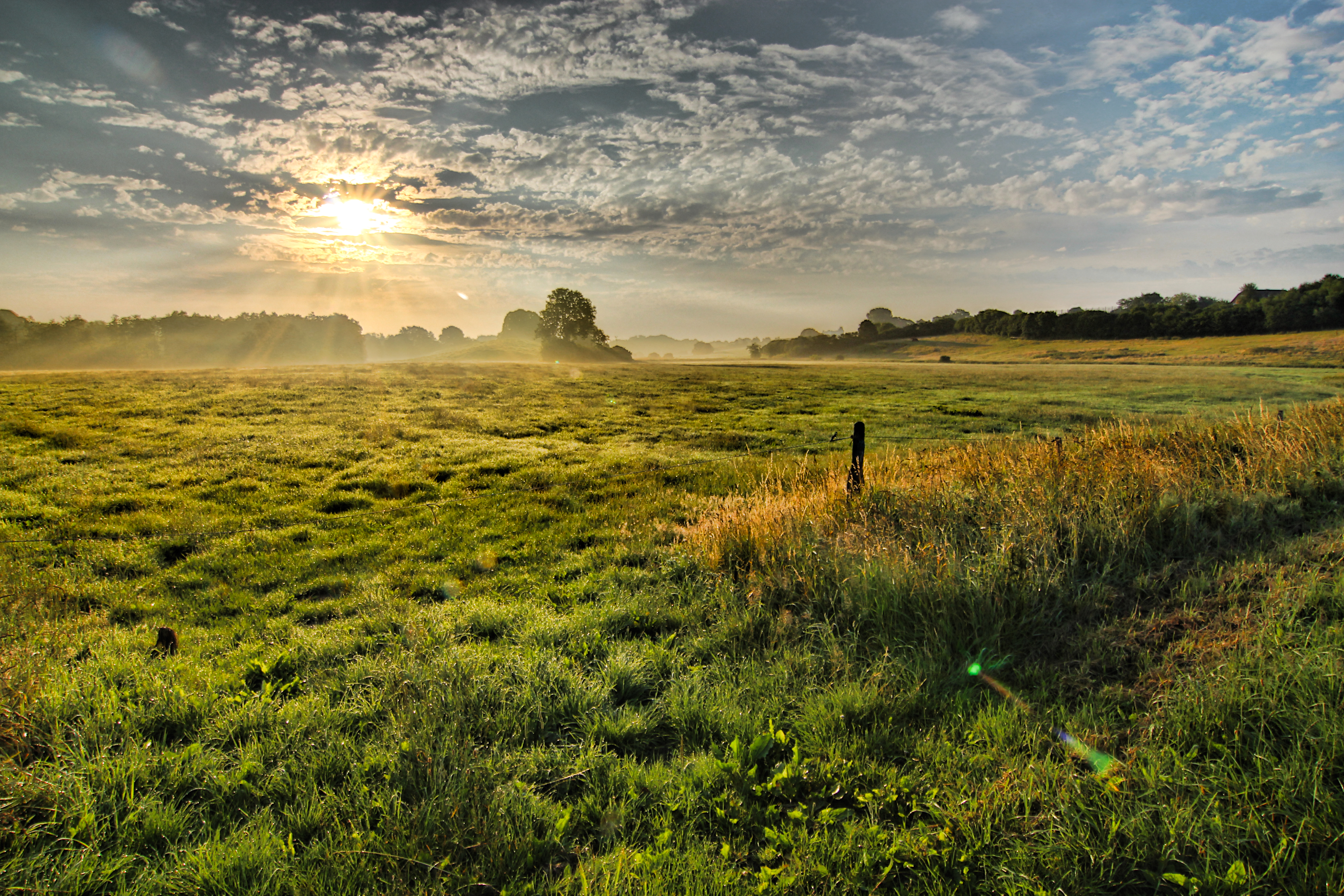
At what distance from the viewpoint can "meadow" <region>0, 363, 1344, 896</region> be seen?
3.24 m

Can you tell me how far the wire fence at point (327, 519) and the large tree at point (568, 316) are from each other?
9164 cm

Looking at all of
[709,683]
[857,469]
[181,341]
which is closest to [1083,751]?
[709,683]

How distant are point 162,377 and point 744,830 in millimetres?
46178

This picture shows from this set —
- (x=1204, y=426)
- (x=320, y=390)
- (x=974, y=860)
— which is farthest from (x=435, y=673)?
(x=320, y=390)

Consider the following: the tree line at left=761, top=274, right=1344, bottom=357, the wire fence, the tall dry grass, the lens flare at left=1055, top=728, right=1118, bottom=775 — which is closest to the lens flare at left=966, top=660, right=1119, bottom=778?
the lens flare at left=1055, top=728, right=1118, bottom=775

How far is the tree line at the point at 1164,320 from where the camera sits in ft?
295

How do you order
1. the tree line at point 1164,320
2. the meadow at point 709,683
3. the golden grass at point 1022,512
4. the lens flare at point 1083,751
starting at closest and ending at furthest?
the meadow at point 709,683 < the lens flare at point 1083,751 < the golden grass at point 1022,512 < the tree line at point 1164,320

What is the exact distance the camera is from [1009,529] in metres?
7.00

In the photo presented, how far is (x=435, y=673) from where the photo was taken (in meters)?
5.05

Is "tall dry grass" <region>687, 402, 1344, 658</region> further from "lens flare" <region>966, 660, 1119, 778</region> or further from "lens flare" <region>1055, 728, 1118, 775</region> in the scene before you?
"lens flare" <region>1055, 728, 1118, 775</region>

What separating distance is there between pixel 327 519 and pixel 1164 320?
14014 centimetres

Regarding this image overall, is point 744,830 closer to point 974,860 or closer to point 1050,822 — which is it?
point 974,860

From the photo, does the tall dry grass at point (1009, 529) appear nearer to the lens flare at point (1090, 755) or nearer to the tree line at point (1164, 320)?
the lens flare at point (1090, 755)

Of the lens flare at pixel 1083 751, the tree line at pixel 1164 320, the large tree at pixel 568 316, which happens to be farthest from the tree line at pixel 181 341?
the lens flare at pixel 1083 751
